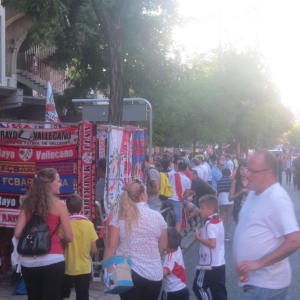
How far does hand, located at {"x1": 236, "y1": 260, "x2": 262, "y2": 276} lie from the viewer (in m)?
3.60

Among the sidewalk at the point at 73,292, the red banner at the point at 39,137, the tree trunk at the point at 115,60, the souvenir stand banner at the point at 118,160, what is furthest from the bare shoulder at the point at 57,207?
the tree trunk at the point at 115,60

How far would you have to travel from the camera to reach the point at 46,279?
198 inches

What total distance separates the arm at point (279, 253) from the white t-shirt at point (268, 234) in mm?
41

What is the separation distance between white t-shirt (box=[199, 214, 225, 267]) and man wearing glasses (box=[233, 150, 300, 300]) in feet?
7.59

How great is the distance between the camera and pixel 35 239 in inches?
194

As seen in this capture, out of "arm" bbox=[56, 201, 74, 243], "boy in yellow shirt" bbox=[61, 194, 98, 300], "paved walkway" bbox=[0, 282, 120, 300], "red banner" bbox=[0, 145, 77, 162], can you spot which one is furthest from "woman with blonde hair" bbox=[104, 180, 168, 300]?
"red banner" bbox=[0, 145, 77, 162]

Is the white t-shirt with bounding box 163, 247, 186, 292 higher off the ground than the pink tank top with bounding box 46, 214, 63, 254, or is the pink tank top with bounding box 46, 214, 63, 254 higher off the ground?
the pink tank top with bounding box 46, 214, 63, 254

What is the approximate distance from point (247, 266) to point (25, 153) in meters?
5.18

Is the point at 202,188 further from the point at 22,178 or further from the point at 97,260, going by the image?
the point at 22,178

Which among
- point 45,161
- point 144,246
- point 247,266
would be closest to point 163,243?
point 144,246

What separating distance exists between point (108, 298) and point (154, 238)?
3.15m

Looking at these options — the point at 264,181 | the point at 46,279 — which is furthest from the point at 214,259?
the point at 264,181

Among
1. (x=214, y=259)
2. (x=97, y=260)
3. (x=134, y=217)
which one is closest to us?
(x=134, y=217)

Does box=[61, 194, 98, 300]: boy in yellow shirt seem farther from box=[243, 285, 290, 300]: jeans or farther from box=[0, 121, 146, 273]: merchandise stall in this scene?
box=[243, 285, 290, 300]: jeans
